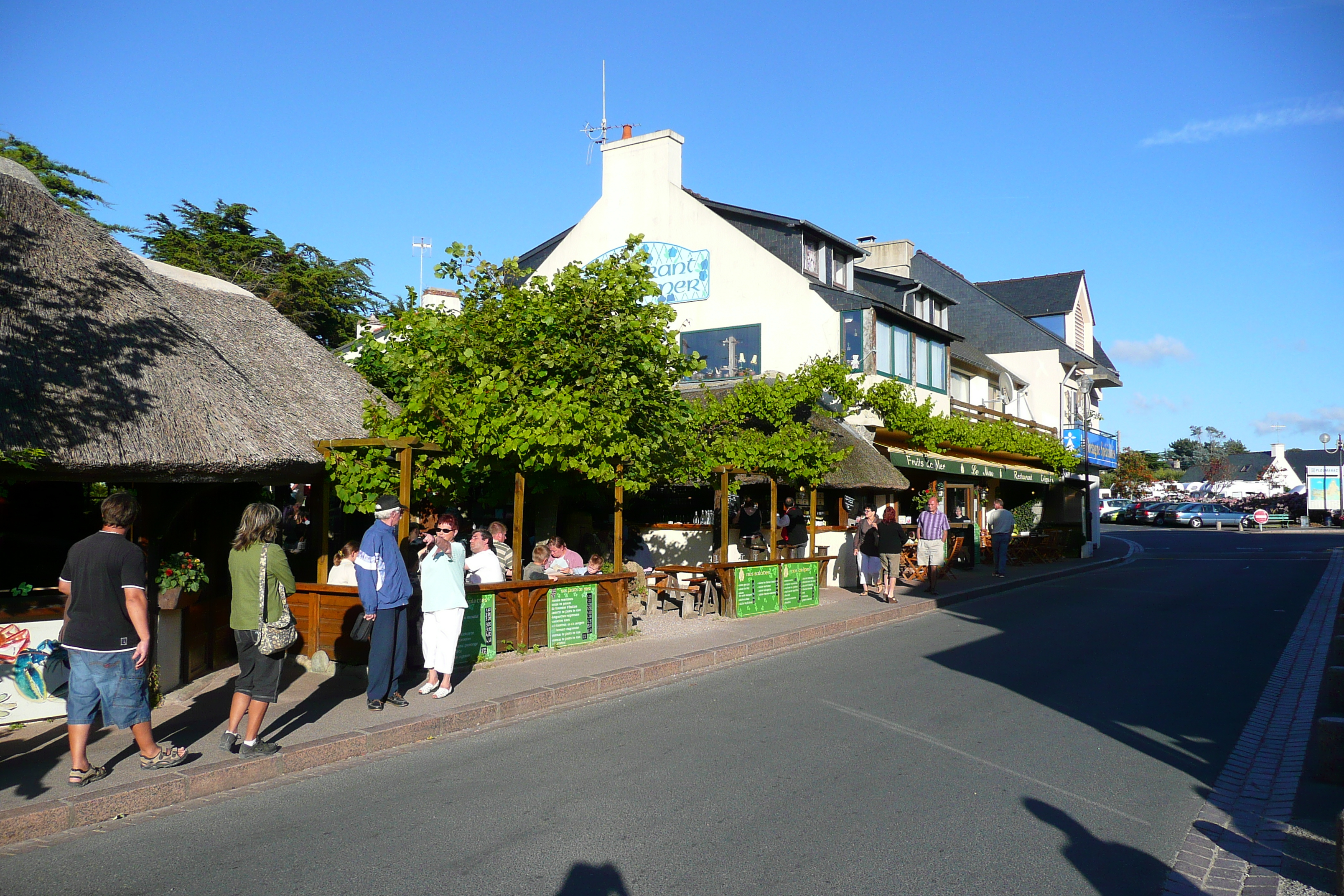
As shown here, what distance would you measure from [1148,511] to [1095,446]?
32.9 metres

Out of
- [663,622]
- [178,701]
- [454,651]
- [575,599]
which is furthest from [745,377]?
[178,701]

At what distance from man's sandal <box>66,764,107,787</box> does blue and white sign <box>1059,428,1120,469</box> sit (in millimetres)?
28689

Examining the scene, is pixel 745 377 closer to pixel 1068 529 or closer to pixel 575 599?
pixel 575 599

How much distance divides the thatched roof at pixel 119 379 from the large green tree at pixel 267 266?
853 inches

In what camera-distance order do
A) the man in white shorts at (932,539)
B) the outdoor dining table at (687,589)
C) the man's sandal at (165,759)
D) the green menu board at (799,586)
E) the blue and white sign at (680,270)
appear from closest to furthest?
the man's sandal at (165,759), the outdoor dining table at (687,589), the green menu board at (799,586), the man in white shorts at (932,539), the blue and white sign at (680,270)

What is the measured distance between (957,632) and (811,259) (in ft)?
38.4

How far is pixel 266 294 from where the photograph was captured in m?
31.3

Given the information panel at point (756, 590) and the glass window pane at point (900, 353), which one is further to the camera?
the glass window pane at point (900, 353)

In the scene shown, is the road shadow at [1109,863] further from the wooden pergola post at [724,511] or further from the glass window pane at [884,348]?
the glass window pane at [884,348]

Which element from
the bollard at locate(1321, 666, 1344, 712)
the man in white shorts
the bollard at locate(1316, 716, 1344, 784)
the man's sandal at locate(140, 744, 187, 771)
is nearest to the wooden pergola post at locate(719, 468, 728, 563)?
the man in white shorts

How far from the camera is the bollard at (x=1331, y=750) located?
6.17 m

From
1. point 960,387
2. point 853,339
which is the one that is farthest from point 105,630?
point 960,387

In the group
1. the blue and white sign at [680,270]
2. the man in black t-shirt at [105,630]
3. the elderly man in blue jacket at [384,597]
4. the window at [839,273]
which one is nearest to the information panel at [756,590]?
the elderly man in blue jacket at [384,597]

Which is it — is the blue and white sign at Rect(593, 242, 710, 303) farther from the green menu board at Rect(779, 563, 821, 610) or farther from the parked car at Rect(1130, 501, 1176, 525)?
the parked car at Rect(1130, 501, 1176, 525)
